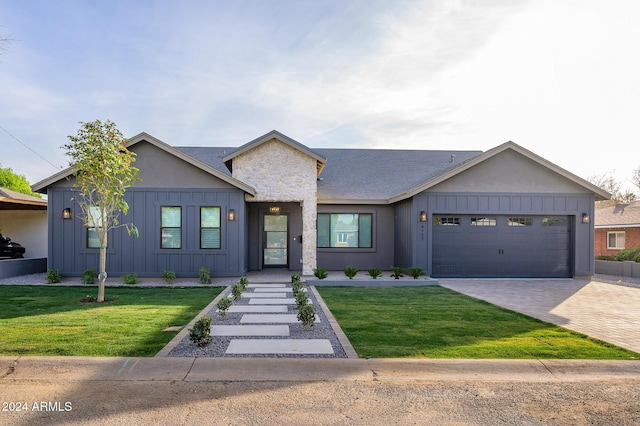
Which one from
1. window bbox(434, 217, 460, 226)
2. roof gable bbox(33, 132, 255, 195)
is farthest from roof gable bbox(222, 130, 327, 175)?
window bbox(434, 217, 460, 226)

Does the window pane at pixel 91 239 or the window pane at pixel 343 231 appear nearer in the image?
the window pane at pixel 91 239

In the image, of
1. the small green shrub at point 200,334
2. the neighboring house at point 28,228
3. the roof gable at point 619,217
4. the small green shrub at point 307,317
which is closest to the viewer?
the small green shrub at point 200,334

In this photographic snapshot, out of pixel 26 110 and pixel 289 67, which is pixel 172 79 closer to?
pixel 289 67

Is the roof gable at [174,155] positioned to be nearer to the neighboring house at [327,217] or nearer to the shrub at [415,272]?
the neighboring house at [327,217]

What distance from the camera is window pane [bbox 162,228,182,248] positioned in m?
13.4

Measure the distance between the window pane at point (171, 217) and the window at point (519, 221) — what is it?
11.5 metres

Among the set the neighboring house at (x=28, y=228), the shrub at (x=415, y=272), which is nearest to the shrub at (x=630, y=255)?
the shrub at (x=415, y=272)

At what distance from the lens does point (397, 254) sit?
15883mm

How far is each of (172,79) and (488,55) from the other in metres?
12.6

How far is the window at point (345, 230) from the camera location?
53.2 ft

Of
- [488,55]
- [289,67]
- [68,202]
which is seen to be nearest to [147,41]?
[289,67]

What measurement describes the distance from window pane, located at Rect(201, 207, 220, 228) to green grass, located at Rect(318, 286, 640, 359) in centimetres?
544

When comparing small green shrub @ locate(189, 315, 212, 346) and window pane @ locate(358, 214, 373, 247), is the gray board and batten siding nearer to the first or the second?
window pane @ locate(358, 214, 373, 247)

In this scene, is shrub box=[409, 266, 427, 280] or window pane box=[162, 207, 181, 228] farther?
window pane box=[162, 207, 181, 228]
